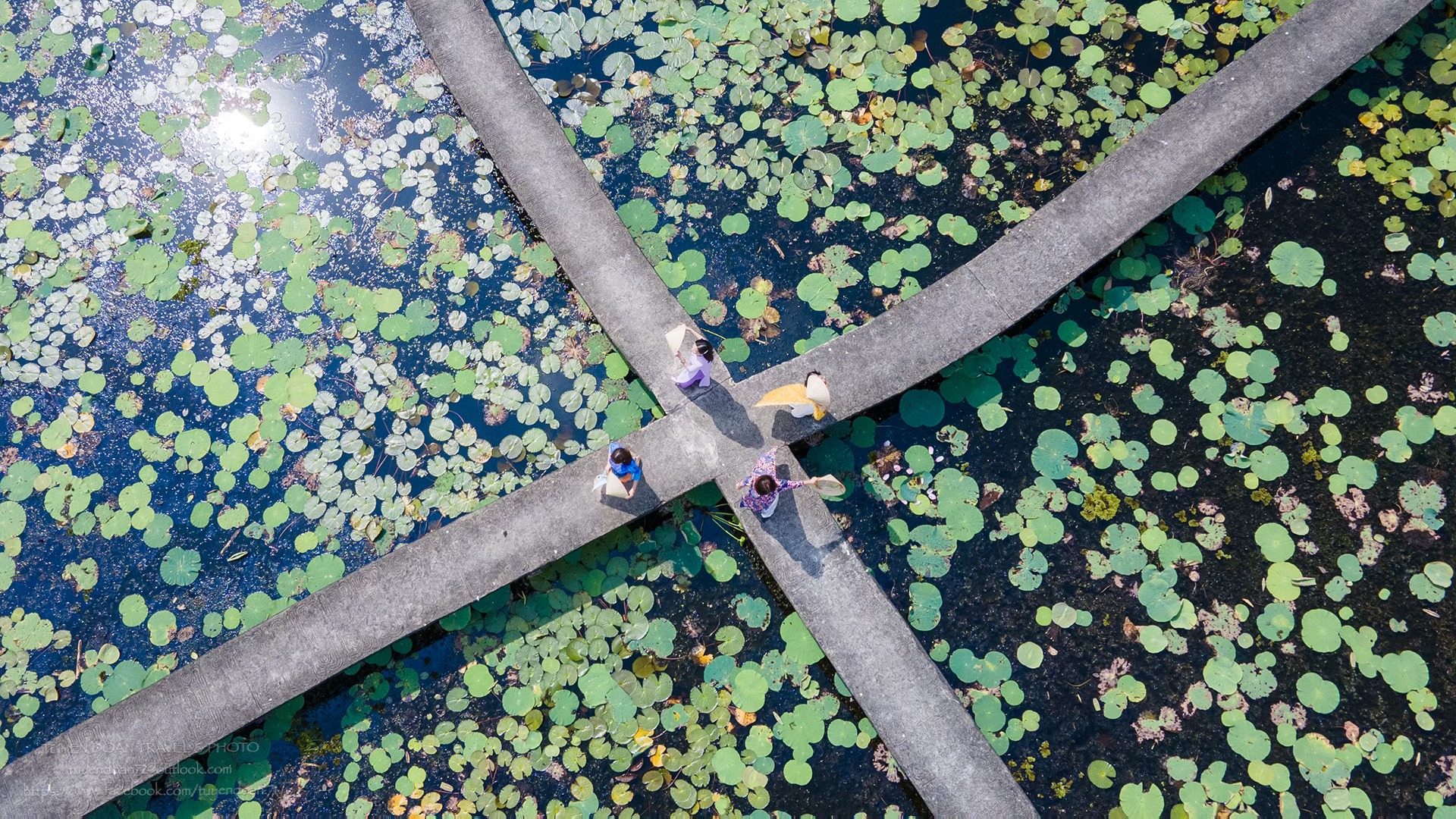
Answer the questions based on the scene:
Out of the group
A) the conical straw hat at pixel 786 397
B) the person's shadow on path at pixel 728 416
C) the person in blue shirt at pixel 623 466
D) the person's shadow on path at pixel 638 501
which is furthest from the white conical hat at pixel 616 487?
the conical straw hat at pixel 786 397

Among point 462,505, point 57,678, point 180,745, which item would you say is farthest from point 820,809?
point 57,678

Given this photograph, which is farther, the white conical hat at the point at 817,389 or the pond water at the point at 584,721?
the pond water at the point at 584,721

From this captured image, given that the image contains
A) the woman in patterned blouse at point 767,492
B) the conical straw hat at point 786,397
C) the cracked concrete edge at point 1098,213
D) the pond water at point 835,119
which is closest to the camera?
the woman in patterned blouse at point 767,492

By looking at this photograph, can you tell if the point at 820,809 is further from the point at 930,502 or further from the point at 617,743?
the point at 930,502

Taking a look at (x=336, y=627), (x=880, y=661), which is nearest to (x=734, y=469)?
(x=880, y=661)

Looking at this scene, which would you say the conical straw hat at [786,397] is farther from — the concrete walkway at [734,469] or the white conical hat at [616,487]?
the white conical hat at [616,487]

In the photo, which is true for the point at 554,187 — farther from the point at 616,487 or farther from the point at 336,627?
the point at 336,627

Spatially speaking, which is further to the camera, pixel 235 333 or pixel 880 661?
pixel 235 333
